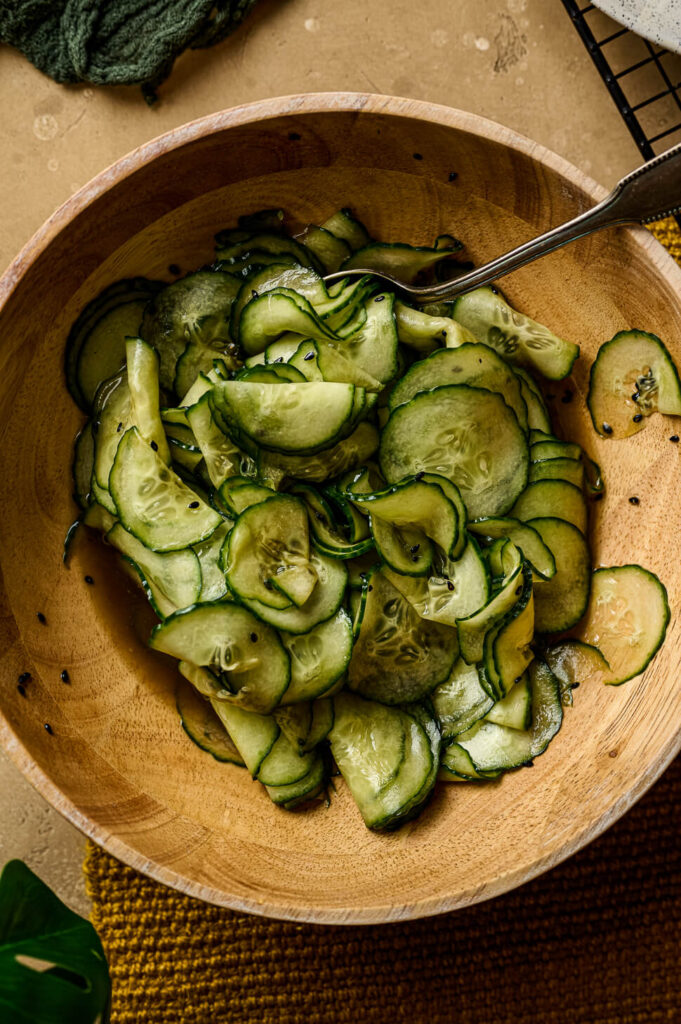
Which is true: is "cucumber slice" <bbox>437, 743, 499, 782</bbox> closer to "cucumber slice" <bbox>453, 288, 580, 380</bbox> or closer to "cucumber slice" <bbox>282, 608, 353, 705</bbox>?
"cucumber slice" <bbox>282, 608, 353, 705</bbox>

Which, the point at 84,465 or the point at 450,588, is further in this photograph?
the point at 84,465

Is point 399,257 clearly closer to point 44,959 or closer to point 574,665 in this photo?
point 574,665

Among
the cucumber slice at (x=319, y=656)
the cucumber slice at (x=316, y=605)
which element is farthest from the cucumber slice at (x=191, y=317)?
the cucumber slice at (x=319, y=656)

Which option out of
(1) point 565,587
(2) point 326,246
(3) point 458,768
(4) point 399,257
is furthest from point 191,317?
(3) point 458,768

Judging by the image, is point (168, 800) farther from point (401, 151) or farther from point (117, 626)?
point (401, 151)

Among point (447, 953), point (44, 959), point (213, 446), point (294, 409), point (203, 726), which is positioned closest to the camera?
point (44, 959)

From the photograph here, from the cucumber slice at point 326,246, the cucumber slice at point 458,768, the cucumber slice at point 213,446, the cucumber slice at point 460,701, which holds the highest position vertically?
the cucumber slice at point 326,246

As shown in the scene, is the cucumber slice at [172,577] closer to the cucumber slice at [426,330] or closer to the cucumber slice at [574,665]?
the cucumber slice at [426,330]
